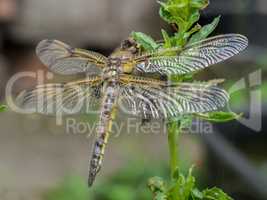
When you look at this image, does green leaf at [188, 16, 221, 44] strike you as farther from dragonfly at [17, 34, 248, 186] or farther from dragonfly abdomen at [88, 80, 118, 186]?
dragonfly abdomen at [88, 80, 118, 186]

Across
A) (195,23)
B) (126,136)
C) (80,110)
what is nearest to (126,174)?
(126,136)

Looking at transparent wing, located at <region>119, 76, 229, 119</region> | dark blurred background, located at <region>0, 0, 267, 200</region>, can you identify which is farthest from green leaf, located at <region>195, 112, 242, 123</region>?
dark blurred background, located at <region>0, 0, 267, 200</region>

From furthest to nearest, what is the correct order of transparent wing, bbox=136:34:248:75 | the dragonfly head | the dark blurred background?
the dark blurred background, the dragonfly head, transparent wing, bbox=136:34:248:75

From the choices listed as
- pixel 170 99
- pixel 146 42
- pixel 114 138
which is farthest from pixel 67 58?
pixel 114 138

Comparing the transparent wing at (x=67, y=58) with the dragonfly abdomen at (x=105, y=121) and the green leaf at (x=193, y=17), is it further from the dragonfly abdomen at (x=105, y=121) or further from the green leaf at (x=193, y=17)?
the green leaf at (x=193, y=17)

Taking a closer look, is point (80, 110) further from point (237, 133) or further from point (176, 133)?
point (237, 133)
